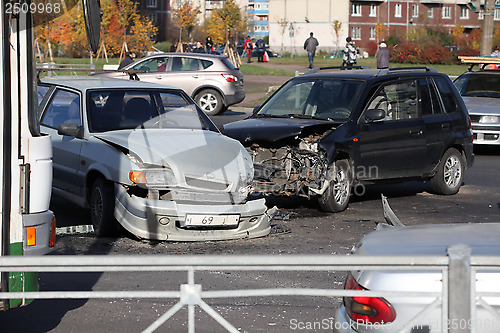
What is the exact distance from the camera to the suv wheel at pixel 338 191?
32.3ft

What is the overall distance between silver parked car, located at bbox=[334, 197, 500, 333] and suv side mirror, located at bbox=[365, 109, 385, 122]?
572cm

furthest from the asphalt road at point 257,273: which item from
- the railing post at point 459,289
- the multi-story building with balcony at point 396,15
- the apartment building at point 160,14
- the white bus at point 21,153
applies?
the apartment building at point 160,14

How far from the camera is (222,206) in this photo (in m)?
7.98

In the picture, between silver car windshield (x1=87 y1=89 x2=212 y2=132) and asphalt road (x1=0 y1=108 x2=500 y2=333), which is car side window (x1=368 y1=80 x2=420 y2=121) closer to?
asphalt road (x1=0 y1=108 x2=500 y2=333)

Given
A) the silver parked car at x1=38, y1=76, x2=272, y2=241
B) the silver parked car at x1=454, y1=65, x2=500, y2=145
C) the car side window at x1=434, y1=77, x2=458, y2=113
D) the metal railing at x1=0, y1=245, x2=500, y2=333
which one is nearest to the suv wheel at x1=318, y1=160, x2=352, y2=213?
the silver parked car at x1=38, y1=76, x2=272, y2=241

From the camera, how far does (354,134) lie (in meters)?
10.1

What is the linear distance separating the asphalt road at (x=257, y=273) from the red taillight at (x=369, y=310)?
62.7 inches

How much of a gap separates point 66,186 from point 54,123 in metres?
0.86

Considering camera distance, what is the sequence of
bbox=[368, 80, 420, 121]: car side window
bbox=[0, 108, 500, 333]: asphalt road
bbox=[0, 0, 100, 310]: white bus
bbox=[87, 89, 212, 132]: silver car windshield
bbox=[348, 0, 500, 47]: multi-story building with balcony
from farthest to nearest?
bbox=[348, 0, 500, 47]: multi-story building with balcony → bbox=[368, 80, 420, 121]: car side window → bbox=[87, 89, 212, 132]: silver car windshield → bbox=[0, 108, 500, 333]: asphalt road → bbox=[0, 0, 100, 310]: white bus

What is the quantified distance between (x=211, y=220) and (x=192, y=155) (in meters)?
0.75

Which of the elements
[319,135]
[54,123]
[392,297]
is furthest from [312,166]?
[392,297]

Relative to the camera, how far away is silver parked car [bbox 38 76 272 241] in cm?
788

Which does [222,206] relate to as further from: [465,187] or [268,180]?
[465,187]

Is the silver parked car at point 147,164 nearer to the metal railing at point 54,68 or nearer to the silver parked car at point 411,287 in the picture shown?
the silver parked car at point 411,287
